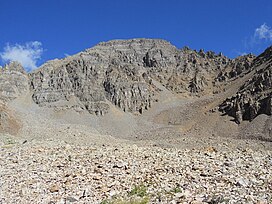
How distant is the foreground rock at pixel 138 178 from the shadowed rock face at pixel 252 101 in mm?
65789

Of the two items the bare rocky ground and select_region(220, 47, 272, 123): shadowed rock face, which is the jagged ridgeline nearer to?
select_region(220, 47, 272, 123): shadowed rock face

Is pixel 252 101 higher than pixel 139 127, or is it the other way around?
pixel 252 101

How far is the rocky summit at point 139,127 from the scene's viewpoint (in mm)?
11984

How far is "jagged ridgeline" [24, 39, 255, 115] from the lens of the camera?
106 metres

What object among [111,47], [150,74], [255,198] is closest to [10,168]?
[255,198]

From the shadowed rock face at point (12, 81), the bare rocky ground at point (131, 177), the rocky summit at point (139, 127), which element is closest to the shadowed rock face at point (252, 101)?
the rocky summit at point (139, 127)

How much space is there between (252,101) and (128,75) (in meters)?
51.5

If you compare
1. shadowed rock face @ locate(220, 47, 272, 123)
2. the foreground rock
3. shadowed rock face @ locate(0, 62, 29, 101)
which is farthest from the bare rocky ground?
shadowed rock face @ locate(0, 62, 29, 101)

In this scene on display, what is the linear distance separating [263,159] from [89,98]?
302ft

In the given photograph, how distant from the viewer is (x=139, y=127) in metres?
91.0

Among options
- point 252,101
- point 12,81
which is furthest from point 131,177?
point 12,81

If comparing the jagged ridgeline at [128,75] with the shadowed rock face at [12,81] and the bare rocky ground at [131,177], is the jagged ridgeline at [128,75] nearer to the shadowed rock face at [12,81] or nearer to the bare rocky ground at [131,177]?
the shadowed rock face at [12,81]

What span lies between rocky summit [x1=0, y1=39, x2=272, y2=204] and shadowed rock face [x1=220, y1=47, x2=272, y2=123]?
0.30m

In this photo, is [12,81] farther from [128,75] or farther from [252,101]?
[252,101]
